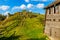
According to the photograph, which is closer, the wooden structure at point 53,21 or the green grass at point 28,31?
the wooden structure at point 53,21

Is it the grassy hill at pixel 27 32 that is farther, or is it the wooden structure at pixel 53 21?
the grassy hill at pixel 27 32

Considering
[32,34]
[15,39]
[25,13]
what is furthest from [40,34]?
[25,13]

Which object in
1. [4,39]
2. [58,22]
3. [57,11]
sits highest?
[57,11]

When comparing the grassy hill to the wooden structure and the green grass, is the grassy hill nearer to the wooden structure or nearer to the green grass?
the green grass

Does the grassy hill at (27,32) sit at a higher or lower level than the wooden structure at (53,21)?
lower

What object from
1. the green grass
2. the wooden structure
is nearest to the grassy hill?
the green grass

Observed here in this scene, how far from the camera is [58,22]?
21016mm

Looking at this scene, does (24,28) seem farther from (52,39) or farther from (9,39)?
(52,39)

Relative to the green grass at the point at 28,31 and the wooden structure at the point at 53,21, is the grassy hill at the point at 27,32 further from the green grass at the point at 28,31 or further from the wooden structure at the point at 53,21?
the wooden structure at the point at 53,21

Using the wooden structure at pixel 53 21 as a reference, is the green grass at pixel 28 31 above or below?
below

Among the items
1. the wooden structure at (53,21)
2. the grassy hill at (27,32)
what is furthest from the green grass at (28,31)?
the wooden structure at (53,21)

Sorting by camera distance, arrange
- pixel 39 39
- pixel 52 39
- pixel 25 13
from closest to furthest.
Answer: pixel 52 39 < pixel 39 39 < pixel 25 13

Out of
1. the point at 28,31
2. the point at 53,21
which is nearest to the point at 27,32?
the point at 28,31

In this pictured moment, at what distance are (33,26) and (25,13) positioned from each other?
1028 centimetres
